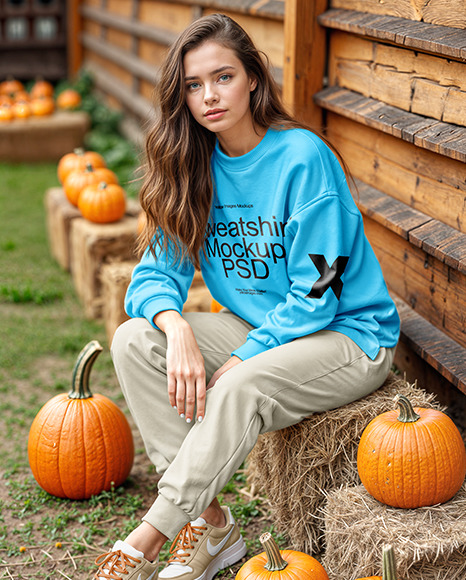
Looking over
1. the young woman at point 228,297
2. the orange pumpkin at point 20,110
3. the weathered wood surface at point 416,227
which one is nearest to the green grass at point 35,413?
the young woman at point 228,297

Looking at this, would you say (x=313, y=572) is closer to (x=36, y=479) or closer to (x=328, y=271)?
(x=328, y=271)

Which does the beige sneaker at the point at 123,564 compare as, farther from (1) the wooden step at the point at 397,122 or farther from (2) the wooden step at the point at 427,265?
(1) the wooden step at the point at 397,122

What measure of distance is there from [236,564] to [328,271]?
40.2 inches

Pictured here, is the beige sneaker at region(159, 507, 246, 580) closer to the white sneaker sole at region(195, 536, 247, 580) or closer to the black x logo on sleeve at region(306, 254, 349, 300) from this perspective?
the white sneaker sole at region(195, 536, 247, 580)

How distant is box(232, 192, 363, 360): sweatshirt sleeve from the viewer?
2219 millimetres

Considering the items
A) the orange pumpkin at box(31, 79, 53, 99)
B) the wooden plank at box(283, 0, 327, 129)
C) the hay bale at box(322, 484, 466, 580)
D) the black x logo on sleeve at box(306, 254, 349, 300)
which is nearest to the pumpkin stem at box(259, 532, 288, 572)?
the hay bale at box(322, 484, 466, 580)

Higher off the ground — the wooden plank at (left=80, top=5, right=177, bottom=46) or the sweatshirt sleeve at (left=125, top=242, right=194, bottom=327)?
the wooden plank at (left=80, top=5, right=177, bottom=46)

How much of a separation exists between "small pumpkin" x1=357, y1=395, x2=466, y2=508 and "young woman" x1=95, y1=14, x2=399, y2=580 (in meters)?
0.25

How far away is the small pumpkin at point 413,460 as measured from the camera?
1978 mm

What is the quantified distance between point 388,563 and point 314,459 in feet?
2.08

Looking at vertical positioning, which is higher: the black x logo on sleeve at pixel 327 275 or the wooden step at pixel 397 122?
the wooden step at pixel 397 122

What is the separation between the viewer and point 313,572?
1.97 metres

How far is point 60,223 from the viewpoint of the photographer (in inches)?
196

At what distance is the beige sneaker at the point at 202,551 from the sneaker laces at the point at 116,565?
0.56 feet
